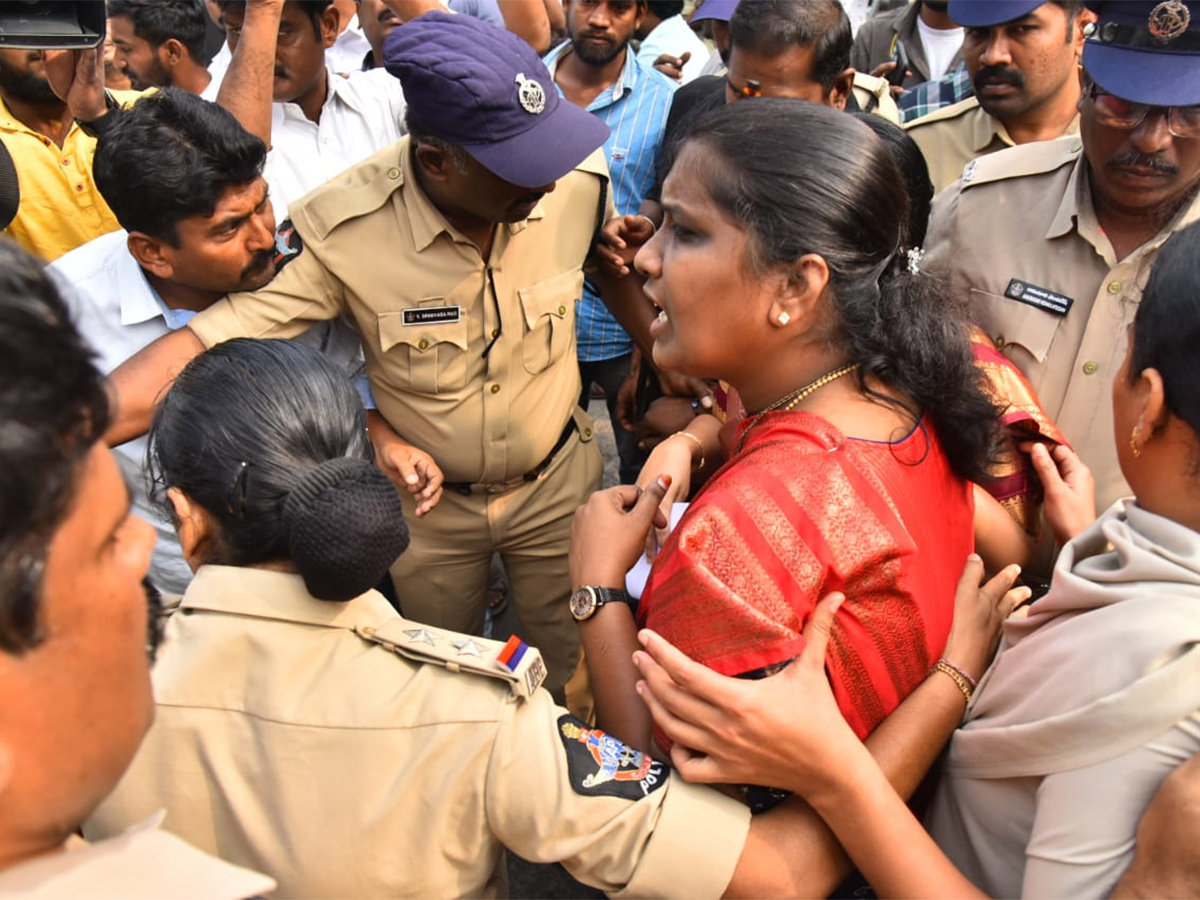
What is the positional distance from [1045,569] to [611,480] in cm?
288

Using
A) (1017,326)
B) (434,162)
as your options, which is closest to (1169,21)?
(1017,326)

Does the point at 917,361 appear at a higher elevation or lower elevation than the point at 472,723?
higher

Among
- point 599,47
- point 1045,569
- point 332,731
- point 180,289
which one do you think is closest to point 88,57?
point 180,289

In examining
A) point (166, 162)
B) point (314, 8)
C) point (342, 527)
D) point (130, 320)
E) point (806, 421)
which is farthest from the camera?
point (314, 8)

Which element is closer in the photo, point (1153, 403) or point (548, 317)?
point (1153, 403)

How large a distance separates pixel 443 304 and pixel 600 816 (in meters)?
1.57

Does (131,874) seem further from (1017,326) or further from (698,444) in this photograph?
(1017,326)

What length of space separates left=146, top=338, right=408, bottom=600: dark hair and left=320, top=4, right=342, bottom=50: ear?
2364 millimetres

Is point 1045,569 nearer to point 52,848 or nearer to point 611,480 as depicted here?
point 52,848

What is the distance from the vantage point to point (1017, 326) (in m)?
2.34

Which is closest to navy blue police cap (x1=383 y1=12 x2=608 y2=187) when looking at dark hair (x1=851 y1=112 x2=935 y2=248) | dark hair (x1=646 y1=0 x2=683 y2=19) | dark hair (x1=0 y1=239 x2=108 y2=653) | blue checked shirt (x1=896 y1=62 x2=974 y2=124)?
dark hair (x1=851 y1=112 x2=935 y2=248)

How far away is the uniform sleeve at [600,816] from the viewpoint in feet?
4.15

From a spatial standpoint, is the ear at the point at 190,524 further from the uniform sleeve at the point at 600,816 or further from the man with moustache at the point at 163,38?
the man with moustache at the point at 163,38

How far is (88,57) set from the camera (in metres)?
3.04
